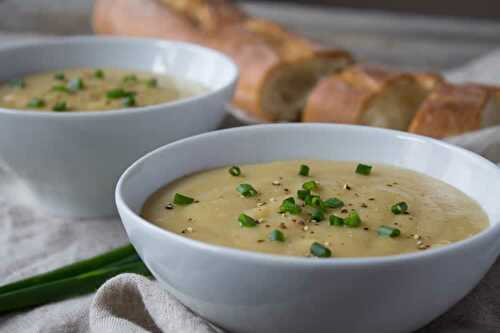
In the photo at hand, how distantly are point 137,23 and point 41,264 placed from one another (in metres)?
2.46

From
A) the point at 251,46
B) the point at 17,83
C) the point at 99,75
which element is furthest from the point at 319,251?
the point at 251,46

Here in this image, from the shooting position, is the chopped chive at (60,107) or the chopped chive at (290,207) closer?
the chopped chive at (290,207)

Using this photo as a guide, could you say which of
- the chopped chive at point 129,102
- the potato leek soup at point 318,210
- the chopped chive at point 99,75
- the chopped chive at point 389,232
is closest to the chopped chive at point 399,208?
the potato leek soup at point 318,210

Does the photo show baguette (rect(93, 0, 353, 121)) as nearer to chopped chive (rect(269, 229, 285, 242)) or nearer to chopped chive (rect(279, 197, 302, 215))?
chopped chive (rect(279, 197, 302, 215))

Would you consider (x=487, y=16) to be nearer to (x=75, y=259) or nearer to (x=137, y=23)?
(x=137, y=23)

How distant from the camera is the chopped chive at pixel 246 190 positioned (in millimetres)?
2197

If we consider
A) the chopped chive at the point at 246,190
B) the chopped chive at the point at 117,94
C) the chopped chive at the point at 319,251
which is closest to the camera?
the chopped chive at the point at 319,251

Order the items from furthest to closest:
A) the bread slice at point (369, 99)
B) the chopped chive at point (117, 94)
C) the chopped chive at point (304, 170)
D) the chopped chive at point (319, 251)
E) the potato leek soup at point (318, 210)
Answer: the bread slice at point (369, 99) < the chopped chive at point (117, 94) < the chopped chive at point (304, 170) < the potato leek soup at point (318, 210) < the chopped chive at point (319, 251)

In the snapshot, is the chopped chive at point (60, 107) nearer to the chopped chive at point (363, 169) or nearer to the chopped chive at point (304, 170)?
the chopped chive at point (304, 170)

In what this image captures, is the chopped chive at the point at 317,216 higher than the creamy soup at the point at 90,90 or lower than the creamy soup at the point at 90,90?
higher

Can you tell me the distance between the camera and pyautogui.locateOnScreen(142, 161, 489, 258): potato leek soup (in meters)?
1.94

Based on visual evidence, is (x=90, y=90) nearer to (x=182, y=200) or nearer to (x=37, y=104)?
(x=37, y=104)

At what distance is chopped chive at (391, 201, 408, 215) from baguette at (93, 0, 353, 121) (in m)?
2.11

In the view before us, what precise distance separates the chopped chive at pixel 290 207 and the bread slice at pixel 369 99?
70.3 inches
